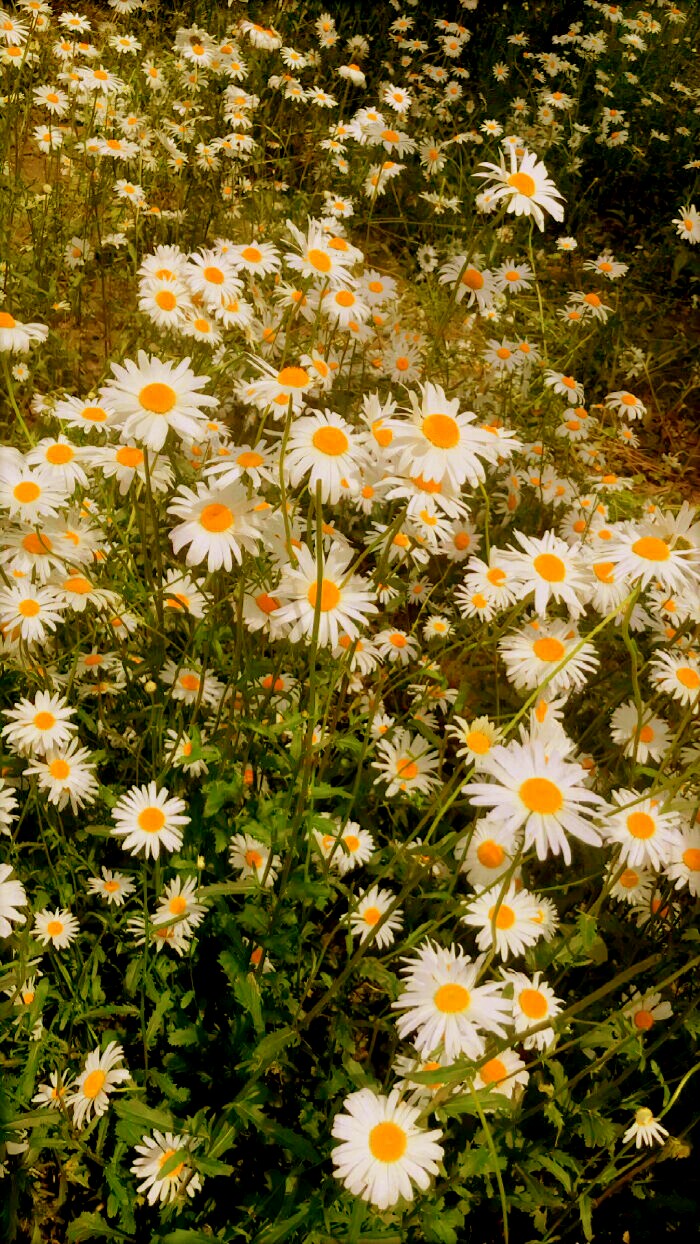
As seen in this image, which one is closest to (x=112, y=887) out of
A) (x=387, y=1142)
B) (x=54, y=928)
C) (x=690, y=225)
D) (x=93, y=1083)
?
(x=54, y=928)

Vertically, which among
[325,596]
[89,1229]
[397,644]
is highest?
[397,644]

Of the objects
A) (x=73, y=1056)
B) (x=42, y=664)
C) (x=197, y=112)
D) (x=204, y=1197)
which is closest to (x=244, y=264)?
(x=42, y=664)

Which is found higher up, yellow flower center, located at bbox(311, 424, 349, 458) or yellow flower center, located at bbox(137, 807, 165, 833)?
yellow flower center, located at bbox(311, 424, 349, 458)

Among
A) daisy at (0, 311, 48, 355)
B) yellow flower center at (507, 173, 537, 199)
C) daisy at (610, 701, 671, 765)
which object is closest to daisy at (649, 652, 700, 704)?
daisy at (610, 701, 671, 765)

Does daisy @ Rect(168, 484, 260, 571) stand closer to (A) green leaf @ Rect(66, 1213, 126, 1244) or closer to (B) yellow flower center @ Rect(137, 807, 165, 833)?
(B) yellow flower center @ Rect(137, 807, 165, 833)

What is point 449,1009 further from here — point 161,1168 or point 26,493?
point 26,493
